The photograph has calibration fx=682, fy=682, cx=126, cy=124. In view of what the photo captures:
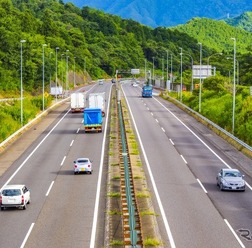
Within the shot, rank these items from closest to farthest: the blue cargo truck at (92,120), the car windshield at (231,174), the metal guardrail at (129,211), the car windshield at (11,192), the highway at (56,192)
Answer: the metal guardrail at (129,211), the highway at (56,192), the car windshield at (11,192), the car windshield at (231,174), the blue cargo truck at (92,120)

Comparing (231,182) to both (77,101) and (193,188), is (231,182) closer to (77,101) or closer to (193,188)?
(193,188)

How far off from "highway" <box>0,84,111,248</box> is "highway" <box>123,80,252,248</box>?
12.0 ft

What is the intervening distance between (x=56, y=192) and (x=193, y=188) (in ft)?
28.7

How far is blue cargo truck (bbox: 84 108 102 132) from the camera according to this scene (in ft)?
240

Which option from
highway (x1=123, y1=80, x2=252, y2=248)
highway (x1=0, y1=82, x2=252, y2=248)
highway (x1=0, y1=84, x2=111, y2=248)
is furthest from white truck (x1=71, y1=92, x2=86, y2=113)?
highway (x1=0, y1=84, x2=111, y2=248)

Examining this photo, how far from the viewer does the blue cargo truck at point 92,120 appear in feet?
240

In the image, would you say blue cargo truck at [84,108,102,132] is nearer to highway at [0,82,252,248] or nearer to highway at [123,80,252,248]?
highway at [0,82,252,248]

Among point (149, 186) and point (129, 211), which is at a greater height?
point (129, 211)

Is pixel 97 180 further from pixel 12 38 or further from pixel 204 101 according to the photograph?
pixel 12 38

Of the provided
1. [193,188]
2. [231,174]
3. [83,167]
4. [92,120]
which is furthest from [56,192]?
[92,120]

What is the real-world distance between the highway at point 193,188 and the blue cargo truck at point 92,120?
4.60 m

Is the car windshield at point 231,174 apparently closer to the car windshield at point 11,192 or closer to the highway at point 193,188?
the highway at point 193,188

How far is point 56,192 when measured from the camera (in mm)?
42938

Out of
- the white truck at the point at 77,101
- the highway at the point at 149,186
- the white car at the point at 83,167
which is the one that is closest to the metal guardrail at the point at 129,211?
the highway at the point at 149,186
